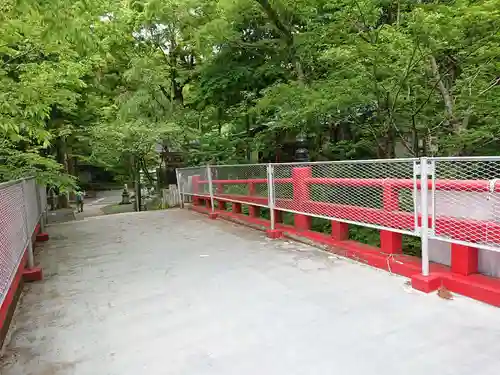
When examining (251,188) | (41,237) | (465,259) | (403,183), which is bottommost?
(41,237)

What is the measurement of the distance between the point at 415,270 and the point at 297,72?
5015 mm

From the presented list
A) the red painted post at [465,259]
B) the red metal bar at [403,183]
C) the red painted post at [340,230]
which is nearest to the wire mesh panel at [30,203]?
the red metal bar at [403,183]

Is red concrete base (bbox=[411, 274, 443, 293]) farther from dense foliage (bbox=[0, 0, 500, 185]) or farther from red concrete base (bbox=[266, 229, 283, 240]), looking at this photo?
dense foliage (bbox=[0, 0, 500, 185])

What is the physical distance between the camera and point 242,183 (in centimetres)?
673

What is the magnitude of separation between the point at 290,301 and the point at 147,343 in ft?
3.91

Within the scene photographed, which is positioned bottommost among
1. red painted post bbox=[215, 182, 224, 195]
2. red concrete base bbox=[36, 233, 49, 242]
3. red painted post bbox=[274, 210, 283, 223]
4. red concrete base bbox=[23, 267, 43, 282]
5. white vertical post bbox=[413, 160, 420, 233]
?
red concrete base bbox=[36, 233, 49, 242]

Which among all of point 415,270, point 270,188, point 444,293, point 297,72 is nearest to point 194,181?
point 297,72

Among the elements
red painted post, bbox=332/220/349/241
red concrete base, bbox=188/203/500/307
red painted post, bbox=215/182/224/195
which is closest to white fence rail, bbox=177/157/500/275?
red concrete base, bbox=188/203/500/307

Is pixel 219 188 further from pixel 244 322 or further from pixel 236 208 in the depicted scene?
pixel 244 322

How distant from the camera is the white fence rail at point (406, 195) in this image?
9.29 ft

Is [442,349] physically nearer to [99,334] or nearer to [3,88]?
[99,334]

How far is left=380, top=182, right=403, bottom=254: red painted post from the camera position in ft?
11.9

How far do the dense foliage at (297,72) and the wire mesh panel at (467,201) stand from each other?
231cm

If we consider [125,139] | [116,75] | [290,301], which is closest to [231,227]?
[290,301]
